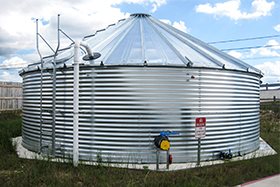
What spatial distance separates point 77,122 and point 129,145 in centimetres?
171

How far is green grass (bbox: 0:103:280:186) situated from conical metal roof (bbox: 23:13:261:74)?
3202mm

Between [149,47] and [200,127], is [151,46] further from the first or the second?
[200,127]

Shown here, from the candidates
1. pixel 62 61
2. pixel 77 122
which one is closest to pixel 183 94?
pixel 77 122

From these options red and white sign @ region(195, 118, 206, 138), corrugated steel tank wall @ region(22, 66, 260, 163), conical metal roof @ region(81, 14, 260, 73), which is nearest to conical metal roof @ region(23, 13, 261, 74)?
conical metal roof @ region(81, 14, 260, 73)

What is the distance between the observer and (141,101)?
10.5 metres

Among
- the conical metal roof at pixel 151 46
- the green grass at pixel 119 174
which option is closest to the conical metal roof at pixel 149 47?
the conical metal roof at pixel 151 46

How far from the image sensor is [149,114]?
10.5 metres

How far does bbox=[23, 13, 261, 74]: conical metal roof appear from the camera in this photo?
1078 centimetres

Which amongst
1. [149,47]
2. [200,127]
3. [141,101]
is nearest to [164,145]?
[200,127]

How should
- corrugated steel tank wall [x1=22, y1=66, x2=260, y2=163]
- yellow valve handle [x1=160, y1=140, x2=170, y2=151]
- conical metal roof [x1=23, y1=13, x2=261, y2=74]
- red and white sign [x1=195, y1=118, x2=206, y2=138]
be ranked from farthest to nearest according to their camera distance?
conical metal roof [x1=23, y1=13, x2=261, y2=74] → corrugated steel tank wall [x1=22, y1=66, x2=260, y2=163] → red and white sign [x1=195, y1=118, x2=206, y2=138] → yellow valve handle [x1=160, y1=140, x2=170, y2=151]

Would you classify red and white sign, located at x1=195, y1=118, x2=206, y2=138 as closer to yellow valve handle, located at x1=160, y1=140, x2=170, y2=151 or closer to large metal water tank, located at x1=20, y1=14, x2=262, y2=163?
large metal water tank, located at x1=20, y1=14, x2=262, y2=163

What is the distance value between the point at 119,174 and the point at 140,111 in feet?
7.81

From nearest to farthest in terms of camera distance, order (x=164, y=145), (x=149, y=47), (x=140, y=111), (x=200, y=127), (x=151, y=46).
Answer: (x=164, y=145) < (x=200, y=127) < (x=140, y=111) < (x=149, y=47) < (x=151, y=46)

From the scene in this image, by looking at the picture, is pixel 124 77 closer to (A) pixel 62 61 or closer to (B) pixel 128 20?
(A) pixel 62 61
